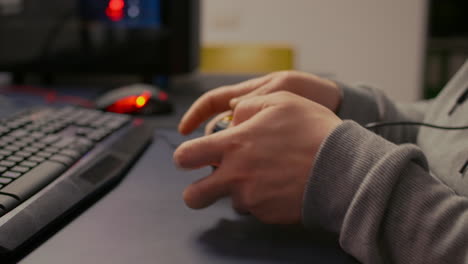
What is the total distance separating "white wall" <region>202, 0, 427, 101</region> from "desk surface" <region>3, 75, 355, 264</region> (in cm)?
222

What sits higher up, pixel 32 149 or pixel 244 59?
pixel 32 149

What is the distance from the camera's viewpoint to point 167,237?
1.20 ft

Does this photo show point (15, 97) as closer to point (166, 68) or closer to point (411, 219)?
point (166, 68)

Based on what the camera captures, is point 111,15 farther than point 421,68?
No

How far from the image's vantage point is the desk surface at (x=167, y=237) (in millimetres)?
334

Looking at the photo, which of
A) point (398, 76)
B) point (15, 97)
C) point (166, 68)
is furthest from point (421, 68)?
point (15, 97)

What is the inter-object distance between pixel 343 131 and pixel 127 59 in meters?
0.86

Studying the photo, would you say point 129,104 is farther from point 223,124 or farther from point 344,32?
point 344,32

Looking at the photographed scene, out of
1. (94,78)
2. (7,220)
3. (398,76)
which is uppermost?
(7,220)

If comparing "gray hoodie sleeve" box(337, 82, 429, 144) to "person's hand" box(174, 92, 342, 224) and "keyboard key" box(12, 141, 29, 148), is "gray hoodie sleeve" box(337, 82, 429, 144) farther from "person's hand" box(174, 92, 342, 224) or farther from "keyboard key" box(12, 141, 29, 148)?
"keyboard key" box(12, 141, 29, 148)

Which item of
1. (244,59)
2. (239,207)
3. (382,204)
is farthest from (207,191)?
(244,59)

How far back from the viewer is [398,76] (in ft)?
8.53

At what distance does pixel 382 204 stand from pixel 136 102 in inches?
21.7

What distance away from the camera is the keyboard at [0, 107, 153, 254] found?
0.36 metres
